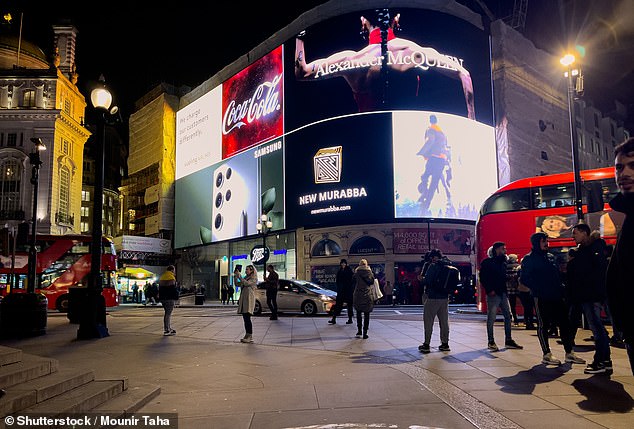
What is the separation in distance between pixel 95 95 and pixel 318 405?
9086 millimetres

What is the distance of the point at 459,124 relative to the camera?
36.2m

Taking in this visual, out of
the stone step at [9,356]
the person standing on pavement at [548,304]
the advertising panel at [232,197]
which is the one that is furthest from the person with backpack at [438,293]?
the advertising panel at [232,197]

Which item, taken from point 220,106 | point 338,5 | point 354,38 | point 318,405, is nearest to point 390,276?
point 354,38

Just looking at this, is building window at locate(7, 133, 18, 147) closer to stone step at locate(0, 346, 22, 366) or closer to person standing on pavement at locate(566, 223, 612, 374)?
stone step at locate(0, 346, 22, 366)

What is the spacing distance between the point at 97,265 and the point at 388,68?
2855 centimetres

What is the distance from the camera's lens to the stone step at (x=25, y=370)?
183 inches

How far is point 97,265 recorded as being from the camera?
1125 centimetres

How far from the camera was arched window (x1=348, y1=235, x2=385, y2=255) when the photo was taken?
115 ft

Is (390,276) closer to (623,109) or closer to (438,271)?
(438,271)

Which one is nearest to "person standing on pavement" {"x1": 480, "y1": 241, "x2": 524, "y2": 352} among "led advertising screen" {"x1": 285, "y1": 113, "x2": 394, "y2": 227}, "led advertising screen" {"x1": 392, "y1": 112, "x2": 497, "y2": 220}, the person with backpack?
the person with backpack

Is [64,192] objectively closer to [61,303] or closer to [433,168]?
[61,303]

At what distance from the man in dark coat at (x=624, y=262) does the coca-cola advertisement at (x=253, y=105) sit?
37592 mm

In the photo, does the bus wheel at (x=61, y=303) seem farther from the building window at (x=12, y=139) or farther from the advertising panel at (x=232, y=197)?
the building window at (x=12, y=139)

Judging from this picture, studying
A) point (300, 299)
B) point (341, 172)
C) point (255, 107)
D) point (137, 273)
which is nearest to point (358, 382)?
point (300, 299)
